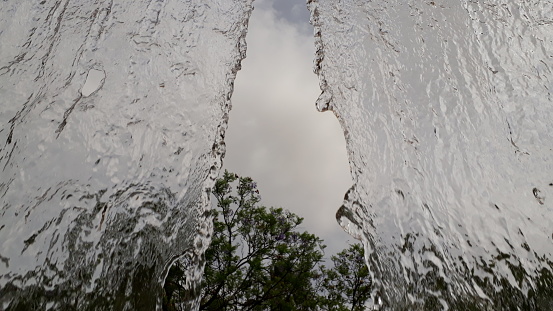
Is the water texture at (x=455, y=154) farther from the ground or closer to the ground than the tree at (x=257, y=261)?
closer to the ground

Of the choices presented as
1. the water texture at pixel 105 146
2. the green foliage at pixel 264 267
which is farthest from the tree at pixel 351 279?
the water texture at pixel 105 146

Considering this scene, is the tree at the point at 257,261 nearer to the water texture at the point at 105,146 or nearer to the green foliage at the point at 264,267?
the green foliage at the point at 264,267

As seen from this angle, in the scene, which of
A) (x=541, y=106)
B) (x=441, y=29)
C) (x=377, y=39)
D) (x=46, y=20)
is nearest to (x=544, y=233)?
(x=541, y=106)

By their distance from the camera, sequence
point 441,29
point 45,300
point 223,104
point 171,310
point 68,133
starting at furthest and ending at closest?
1. point 171,310
2. point 223,104
3. point 441,29
4. point 68,133
5. point 45,300

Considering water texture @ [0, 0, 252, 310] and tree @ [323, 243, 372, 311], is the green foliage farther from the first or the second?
water texture @ [0, 0, 252, 310]

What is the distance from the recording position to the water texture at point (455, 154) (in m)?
1.57

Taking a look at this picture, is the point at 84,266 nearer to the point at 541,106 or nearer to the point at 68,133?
the point at 68,133

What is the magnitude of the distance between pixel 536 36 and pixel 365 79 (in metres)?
0.91

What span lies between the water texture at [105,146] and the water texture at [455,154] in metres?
1.00

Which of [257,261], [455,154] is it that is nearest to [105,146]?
[455,154]

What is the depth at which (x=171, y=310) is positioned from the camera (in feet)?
17.6

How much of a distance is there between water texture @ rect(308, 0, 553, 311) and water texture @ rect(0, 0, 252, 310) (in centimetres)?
100

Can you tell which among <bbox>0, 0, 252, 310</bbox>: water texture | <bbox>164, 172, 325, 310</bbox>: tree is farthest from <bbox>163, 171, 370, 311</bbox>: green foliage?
<bbox>0, 0, 252, 310</bbox>: water texture

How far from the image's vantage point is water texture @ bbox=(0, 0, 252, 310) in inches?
69.5
